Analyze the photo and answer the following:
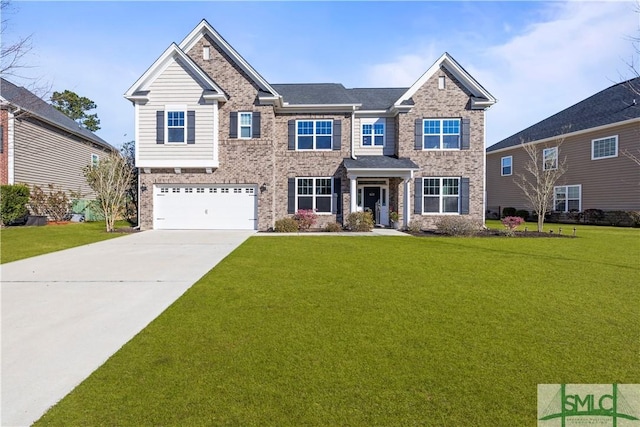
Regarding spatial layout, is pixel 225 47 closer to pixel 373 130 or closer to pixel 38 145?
pixel 373 130

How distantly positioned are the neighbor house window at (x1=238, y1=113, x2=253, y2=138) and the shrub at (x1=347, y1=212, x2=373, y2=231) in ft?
22.3

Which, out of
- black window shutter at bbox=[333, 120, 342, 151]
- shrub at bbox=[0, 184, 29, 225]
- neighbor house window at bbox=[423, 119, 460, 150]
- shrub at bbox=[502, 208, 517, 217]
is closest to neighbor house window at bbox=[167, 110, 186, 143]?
black window shutter at bbox=[333, 120, 342, 151]

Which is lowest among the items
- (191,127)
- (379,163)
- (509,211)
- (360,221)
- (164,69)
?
(360,221)

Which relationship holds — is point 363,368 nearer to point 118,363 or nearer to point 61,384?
point 118,363

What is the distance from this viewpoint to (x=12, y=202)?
17.4 metres

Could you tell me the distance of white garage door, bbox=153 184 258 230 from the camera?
17.4 meters

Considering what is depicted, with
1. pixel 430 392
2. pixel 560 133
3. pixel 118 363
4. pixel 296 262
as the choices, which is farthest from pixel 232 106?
pixel 560 133

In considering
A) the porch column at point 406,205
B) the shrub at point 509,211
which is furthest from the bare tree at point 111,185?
the shrub at point 509,211

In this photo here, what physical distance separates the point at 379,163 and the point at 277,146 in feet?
18.2

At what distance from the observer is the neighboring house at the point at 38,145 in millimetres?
18469

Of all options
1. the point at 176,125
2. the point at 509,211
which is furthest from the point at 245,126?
the point at 509,211

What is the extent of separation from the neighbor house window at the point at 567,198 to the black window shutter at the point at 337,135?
18138mm

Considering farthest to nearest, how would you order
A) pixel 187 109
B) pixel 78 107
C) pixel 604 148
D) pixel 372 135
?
pixel 78 107
pixel 604 148
pixel 372 135
pixel 187 109

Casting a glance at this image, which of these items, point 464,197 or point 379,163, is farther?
point 464,197
